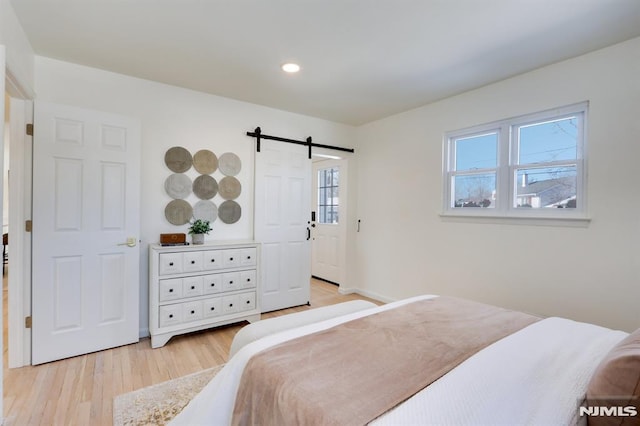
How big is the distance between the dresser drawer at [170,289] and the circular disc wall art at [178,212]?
0.63 meters

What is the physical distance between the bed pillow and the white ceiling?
1929 mm

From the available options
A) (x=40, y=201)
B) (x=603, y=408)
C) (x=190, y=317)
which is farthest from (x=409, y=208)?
(x=40, y=201)

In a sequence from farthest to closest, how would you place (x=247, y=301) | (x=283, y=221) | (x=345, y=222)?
(x=345, y=222), (x=283, y=221), (x=247, y=301)

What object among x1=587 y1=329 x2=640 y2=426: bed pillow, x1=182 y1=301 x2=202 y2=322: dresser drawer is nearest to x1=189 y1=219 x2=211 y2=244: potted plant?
x1=182 y1=301 x2=202 y2=322: dresser drawer

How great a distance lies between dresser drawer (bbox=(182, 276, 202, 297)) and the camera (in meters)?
2.85

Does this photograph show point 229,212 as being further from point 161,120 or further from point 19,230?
point 19,230

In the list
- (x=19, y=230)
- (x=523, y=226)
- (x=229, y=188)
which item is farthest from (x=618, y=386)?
(x=19, y=230)

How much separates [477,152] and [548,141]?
2.10 ft

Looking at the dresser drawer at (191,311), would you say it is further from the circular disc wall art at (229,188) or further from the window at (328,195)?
the window at (328,195)

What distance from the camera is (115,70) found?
2764 mm

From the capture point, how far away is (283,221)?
3.82 meters

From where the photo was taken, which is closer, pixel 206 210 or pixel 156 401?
pixel 156 401

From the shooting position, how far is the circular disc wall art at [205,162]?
3.22 meters

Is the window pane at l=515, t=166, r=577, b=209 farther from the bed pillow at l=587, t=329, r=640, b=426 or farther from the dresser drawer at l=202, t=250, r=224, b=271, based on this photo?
the dresser drawer at l=202, t=250, r=224, b=271
